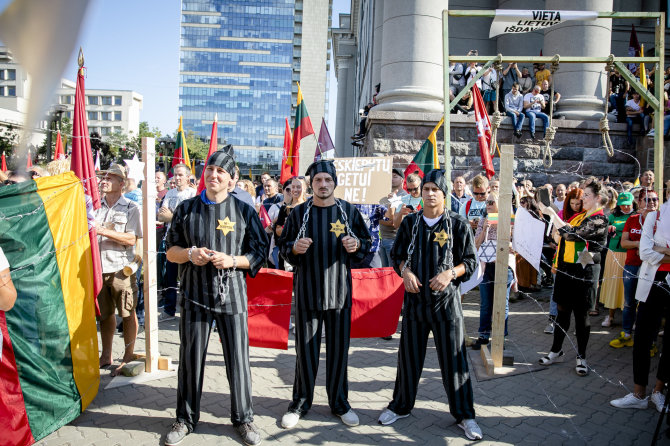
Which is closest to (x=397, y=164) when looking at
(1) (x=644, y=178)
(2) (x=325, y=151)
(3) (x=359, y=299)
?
(2) (x=325, y=151)

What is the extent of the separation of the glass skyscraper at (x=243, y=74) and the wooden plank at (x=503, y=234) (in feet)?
382

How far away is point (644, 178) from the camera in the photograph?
7.38 metres

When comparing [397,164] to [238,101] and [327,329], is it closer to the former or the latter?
[327,329]

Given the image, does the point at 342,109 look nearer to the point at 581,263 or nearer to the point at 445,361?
the point at 581,263

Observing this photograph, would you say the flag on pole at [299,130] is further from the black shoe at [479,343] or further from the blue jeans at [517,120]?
the blue jeans at [517,120]

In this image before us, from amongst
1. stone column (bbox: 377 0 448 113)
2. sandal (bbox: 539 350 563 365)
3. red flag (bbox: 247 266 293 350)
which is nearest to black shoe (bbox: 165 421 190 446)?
red flag (bbox: 247 266 293 350)

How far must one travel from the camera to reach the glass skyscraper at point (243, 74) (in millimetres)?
121312

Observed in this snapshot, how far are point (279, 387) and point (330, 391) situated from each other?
32.9 inches

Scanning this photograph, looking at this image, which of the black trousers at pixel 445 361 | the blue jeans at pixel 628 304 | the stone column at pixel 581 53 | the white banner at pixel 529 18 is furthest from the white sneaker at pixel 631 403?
the stone column at pixel 581 53

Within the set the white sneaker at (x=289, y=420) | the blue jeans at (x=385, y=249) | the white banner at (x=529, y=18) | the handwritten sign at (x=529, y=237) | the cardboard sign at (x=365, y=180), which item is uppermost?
the white banner at (x=529, y=18)

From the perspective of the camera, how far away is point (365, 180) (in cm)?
632

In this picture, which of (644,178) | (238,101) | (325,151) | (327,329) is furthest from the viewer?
(238,101)

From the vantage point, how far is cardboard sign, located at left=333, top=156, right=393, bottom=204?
6305 mm

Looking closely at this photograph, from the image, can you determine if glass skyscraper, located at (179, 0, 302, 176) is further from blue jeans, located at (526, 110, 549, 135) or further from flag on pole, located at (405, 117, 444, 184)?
flag on pole, located at (405, 117, 444, 184)
